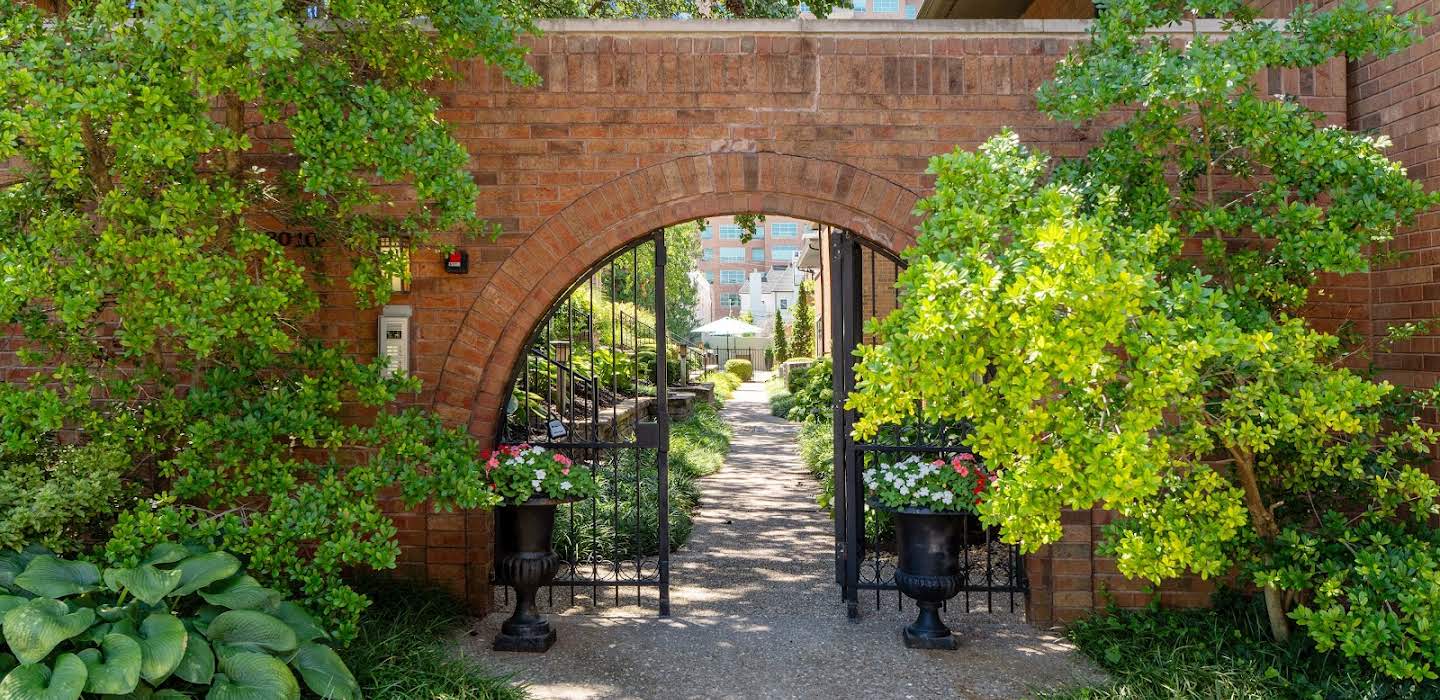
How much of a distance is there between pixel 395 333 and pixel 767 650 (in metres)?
2.92

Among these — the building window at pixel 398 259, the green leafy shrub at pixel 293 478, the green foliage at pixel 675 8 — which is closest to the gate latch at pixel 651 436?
the green leafy shrub at pixel 293 478

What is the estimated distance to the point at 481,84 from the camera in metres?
6.09

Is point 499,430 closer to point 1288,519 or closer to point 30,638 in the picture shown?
point 30,638

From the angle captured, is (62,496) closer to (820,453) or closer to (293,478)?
(293,478)

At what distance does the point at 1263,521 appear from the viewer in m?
4.95

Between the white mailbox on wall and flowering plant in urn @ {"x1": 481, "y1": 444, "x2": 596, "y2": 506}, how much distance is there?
89cm

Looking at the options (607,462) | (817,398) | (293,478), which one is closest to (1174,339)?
(293,478)

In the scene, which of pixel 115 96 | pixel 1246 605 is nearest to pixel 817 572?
pixel 1246 605

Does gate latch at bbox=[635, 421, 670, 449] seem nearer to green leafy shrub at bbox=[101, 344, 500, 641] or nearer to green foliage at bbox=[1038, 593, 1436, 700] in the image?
green leafy shrub at bbox=[101, 344, 500, 641]

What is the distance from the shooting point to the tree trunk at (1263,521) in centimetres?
478

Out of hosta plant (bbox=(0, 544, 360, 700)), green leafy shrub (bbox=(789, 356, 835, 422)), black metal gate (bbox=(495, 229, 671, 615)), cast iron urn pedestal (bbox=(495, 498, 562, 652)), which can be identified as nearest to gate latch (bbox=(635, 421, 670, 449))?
black metal gate (bbox=(495, 229, 671, 615))

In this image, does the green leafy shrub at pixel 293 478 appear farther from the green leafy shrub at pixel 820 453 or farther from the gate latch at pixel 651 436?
the green leafy shrub at pixel 820 453

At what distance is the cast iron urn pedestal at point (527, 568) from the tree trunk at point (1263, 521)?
3.58m

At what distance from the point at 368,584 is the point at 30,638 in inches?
93.3
